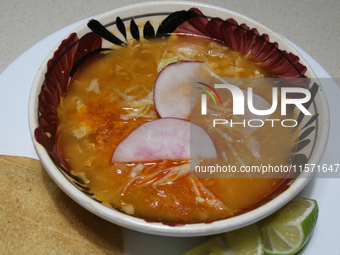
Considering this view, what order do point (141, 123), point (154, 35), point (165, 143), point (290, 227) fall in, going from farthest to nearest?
1. point (154, 35)
2. point (141, 123)
3. point (165, 143)
4. point (290, 227)

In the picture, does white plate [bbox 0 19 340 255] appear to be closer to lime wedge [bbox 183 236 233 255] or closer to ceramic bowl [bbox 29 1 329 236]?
lime wedge [bbox 183 236 233 255]

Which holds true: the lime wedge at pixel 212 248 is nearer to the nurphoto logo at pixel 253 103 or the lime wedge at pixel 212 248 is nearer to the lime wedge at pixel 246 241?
the lime wedge at pixel 246 241

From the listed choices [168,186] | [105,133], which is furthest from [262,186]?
[105,133]

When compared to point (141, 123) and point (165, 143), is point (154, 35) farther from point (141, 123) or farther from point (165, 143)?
point (165, 143)

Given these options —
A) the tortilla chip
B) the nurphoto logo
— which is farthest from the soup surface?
the tortilla chip

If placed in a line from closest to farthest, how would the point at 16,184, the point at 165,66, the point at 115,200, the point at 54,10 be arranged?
1. the point at 115,200
2. the point at 16,184
3. the point at 165,66
4. the point at 54,10

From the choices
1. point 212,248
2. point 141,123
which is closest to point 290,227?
point 212,248

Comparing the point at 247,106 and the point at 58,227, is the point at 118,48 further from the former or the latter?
the point at 58,227
